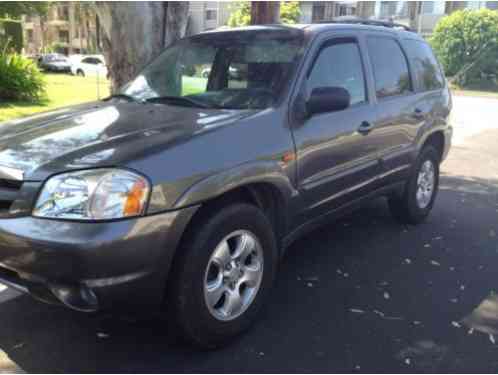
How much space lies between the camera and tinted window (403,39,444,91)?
5078 mm

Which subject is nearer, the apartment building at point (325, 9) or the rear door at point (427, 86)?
the rear door at point (427, 86)

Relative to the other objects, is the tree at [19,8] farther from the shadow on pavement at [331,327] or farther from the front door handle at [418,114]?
the shadow on pavement at [331,327]

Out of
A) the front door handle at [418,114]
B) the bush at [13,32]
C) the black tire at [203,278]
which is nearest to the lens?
the black tire at [203,278]

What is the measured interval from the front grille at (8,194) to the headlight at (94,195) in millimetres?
193

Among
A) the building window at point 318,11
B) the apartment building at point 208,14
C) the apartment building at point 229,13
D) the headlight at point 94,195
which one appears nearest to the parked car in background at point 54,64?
the apartment building at point 229,13

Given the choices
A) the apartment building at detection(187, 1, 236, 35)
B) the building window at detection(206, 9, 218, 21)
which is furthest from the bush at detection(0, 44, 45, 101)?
the building window at detection(206, 9, 218, 21)

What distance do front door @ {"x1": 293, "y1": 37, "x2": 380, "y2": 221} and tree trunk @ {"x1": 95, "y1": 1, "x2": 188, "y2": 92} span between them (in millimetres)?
2699

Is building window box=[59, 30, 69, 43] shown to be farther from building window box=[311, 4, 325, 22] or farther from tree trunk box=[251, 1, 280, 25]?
tree trunk box=[251, 1, 280, 25]

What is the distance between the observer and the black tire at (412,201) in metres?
5.15

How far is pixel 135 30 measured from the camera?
6.03 meters

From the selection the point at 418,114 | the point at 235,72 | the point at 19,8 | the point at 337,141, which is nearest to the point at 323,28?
the point at 235,72

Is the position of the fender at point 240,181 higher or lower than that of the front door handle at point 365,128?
lower

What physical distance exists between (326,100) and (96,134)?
4.84 feet

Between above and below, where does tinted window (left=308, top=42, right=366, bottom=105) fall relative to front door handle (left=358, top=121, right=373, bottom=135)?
above
